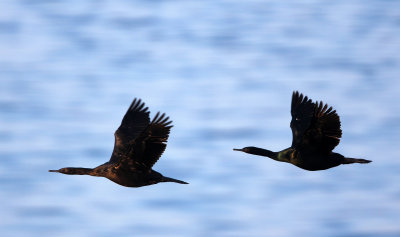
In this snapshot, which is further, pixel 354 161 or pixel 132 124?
pixel 132 124

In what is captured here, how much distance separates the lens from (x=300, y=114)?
734 inches

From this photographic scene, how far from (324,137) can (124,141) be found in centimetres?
402

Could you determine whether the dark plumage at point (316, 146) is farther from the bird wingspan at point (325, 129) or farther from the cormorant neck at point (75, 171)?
the cormorant neck at point (75, 171)

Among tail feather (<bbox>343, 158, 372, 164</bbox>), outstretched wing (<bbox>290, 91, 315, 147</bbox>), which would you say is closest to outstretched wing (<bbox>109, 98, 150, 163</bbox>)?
outstretched wing (<bbox>290, 91, 315, 147</bbox>)

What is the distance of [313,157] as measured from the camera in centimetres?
1669

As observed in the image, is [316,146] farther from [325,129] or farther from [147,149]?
[147,149]

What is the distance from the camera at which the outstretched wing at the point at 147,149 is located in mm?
15750

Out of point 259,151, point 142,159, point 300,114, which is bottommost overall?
point 142,159

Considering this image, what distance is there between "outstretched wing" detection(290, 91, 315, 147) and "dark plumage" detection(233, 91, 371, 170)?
24mm

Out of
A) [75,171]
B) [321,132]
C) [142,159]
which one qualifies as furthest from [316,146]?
[75,171]

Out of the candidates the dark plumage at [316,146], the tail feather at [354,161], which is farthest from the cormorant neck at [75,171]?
the tail feather at [354,161]

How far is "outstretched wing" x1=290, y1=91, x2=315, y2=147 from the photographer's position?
18.2 m

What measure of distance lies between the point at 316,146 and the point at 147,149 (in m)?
3.03

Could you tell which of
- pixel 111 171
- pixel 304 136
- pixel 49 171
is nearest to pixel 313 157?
pixel 304 136
